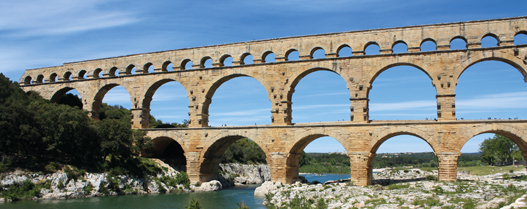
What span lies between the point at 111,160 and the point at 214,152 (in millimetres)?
7136

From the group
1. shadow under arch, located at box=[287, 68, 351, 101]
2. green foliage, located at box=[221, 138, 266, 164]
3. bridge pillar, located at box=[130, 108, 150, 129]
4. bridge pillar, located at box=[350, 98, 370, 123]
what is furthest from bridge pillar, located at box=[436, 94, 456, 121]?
green foliage, located at box=[221, 138, 266, 164]

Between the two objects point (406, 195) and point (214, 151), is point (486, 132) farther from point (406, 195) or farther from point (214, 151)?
point (214, 151)

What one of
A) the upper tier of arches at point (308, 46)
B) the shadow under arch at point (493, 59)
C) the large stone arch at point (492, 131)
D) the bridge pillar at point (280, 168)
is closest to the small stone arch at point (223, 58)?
the upper tier of arches at point (308, 46)

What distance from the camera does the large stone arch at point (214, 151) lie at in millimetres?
30311

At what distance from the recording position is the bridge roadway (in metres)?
26.0

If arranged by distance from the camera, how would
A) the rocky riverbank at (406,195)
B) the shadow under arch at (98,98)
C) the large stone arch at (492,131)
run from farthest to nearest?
the shadow under arch at (98,98) → the large stone arch at (492,131) → the rocky riverbank at (406,195)

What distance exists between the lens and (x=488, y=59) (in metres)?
27.0

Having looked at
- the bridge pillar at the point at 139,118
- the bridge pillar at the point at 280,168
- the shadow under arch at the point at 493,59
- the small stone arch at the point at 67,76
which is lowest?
the bridge pillar at the point at 280,168

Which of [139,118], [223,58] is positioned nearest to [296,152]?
[223,58]

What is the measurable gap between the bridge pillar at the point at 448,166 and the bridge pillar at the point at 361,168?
4.04m

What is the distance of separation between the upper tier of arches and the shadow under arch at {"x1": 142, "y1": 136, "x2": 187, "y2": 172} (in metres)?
5.42

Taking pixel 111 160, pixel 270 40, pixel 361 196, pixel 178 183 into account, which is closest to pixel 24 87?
pixel 111 160

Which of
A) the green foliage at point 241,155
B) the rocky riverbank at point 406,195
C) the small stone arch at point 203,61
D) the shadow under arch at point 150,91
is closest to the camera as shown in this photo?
the rocky riverbank at point 406,195

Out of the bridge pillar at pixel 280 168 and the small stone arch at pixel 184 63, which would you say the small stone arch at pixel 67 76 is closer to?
the small stone arch at pixel 184 63
